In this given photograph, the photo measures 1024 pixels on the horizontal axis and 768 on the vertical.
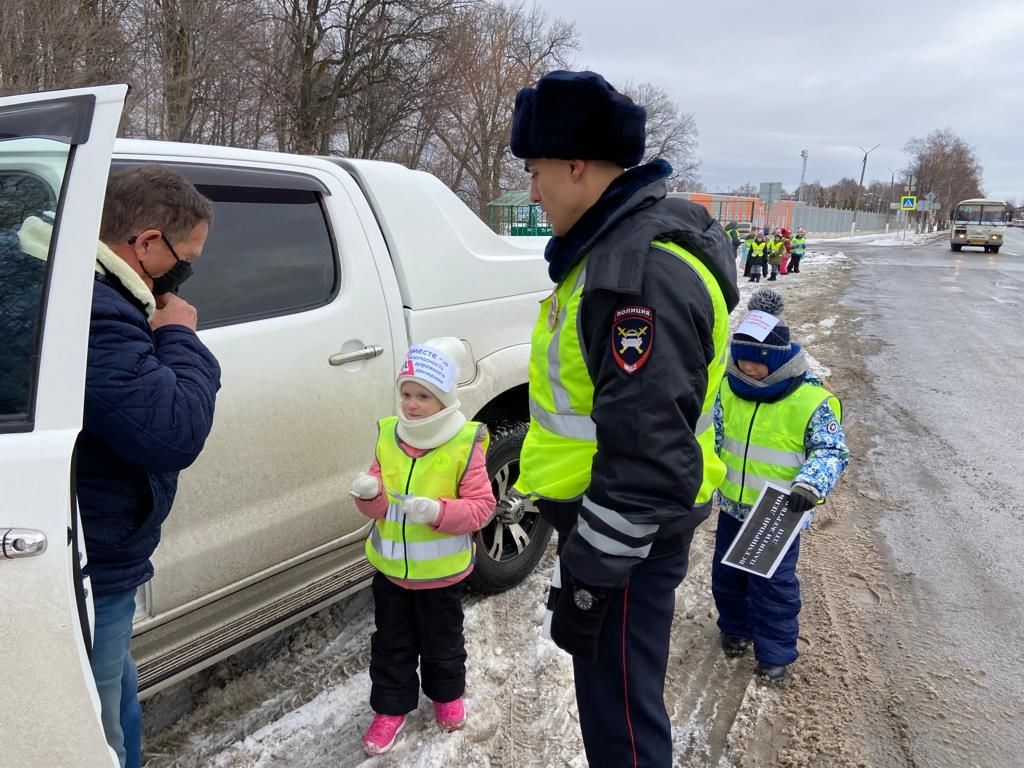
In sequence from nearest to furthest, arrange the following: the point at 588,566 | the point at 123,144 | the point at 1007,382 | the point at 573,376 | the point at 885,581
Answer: the point at 588,566 → the point at 573,376 → the point at 123,144 → the point at 885,581 → the point at 1007,382

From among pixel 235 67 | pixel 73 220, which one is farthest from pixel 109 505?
pixel 235 67

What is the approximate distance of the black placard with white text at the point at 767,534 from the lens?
2.65m

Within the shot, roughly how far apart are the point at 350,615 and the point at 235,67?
46.4ft

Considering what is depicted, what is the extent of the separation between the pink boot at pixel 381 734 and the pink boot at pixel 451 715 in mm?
148

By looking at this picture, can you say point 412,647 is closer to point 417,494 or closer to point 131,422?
point 417,494

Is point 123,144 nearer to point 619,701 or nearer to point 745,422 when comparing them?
point 619,701

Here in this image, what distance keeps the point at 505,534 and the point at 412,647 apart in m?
0.92

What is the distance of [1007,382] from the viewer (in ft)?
24.7

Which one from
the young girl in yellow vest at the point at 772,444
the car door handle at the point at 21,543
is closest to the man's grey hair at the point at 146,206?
the car door handle at the point at 21,543

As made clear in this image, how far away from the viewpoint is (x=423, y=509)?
2223 millimetres

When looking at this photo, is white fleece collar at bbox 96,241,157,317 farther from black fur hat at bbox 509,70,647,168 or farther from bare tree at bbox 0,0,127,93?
bare tree at bbox 0,0,127,93

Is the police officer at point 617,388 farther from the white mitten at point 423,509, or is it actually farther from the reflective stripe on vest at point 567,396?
the white mitten at point 423,509

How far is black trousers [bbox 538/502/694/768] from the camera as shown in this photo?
1.75m

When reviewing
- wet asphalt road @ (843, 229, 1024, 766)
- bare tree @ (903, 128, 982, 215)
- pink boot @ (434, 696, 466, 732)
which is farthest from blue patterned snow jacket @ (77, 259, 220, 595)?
bare tree @ (903, 128, 982, 215)
